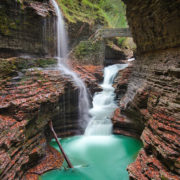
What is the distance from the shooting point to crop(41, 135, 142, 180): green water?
641 centimetres

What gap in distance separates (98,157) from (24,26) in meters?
13.1

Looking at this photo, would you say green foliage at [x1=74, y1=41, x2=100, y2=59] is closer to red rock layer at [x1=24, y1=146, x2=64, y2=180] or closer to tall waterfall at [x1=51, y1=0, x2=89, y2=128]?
tall waterfall at [x1=51, y1=0, x2=89, y2=128]

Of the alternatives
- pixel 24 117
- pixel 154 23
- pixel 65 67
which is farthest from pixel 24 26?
pixel 154 23

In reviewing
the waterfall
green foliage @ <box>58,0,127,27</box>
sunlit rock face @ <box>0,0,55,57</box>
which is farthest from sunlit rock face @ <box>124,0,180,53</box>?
green foliage @ <box>58,0,127,27</box>

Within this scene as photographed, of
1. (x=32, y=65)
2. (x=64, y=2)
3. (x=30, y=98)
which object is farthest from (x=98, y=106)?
(x=64, y=2)

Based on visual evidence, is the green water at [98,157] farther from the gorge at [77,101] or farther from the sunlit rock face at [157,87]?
the sunlit rock face at [157,87]

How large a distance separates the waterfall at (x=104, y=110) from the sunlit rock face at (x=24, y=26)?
8.46 metres

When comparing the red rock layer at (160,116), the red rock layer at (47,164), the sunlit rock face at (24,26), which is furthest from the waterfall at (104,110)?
the sunlit rock face at (24,26)

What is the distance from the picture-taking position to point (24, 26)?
1365 centimetres

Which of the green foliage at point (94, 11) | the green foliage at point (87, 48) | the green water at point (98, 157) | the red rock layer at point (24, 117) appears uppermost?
the green foliage at point (94, 11)

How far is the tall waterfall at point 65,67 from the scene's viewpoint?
11.0 meters

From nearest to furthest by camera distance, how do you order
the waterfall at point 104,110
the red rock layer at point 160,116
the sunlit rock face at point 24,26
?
the red rock layer at point 160,116, the waterfall at point 104,110, the sunlit rock face at point 24,26

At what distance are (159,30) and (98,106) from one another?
8.68m

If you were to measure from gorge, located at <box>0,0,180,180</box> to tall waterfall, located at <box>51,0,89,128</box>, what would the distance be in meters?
0.62
